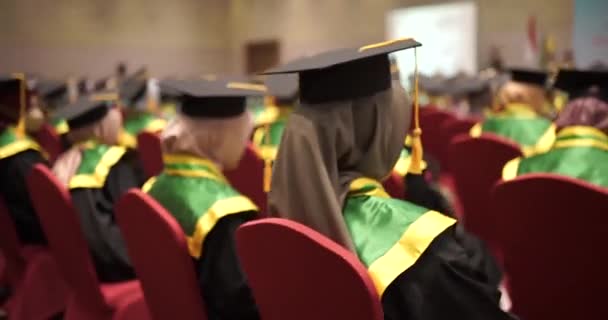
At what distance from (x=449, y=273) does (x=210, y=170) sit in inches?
37.6

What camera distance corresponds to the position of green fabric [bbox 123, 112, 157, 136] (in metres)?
5.03

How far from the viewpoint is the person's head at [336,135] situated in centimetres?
118

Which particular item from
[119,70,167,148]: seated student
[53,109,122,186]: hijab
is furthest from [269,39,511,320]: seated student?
[119,70,167,148]: seated student

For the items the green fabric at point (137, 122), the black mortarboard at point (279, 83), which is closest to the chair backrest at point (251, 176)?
the black mortarboard at point (279, 83)

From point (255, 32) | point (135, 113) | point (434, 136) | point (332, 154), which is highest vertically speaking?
point (332, 154)

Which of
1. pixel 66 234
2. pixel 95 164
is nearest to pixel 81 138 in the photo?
pixel 95 164

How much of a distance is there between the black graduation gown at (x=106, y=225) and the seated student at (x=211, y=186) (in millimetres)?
493

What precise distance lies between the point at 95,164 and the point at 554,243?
71.6 inches

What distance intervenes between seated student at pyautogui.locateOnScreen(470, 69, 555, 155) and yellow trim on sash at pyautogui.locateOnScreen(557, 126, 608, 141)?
4.45 ft

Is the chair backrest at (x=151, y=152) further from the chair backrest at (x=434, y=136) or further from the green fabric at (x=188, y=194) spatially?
the chair backrest at (x=434, y=136)

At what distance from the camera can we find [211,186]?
6.02 ft

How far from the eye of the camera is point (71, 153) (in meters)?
2.65

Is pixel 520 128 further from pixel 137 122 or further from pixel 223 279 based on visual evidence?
pixel 137 122

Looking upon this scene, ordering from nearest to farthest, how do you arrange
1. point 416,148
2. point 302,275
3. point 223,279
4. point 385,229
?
1. point 302,275
2. point 385,229
3. point 416,148
4. point 223,279
